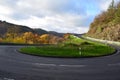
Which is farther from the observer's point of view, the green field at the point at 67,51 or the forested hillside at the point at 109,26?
the forested hillside at the point at 109,26

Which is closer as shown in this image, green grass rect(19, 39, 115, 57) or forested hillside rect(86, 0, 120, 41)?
green grass rect(19, 39, 115, 57)

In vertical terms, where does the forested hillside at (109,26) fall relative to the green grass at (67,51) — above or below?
above

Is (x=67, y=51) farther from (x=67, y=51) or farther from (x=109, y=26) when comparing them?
(x=109, y=26)

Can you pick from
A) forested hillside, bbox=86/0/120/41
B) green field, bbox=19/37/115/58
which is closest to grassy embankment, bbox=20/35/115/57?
green field, bbox=19/37/115/58

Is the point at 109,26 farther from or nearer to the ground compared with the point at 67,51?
farther from the ground

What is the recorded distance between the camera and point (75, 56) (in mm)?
27938

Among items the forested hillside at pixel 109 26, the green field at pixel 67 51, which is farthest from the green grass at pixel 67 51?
the forested hillside at pixel 109 26

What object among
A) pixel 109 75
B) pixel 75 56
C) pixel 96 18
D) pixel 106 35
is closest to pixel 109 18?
pixel 96 18

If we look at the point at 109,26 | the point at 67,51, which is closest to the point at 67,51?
the point at 67,51

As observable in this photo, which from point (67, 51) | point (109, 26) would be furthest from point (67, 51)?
point (109, 26)

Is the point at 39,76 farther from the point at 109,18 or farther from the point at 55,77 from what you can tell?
the point at 109,18

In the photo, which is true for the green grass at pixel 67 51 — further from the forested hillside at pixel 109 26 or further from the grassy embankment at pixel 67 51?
the forested hillside at pixel 109 26

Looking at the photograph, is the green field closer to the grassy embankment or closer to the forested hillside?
the grassy embankment

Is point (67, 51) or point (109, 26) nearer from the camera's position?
point (67, 51)
